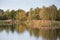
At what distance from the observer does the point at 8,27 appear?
5.50 meters

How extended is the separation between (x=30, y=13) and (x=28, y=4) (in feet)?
0.91

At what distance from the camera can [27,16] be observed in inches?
217

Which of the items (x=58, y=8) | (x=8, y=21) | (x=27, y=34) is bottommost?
(x=27, y=34)

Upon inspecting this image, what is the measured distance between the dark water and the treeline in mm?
284

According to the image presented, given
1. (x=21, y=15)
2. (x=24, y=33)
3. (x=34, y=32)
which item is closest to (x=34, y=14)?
(x=21, y=15)

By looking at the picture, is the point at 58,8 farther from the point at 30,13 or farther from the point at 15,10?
the point at 15,10

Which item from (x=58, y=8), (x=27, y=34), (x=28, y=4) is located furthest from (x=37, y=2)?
(x=27, y=34)

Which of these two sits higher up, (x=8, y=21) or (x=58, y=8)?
(x=58, y=8)

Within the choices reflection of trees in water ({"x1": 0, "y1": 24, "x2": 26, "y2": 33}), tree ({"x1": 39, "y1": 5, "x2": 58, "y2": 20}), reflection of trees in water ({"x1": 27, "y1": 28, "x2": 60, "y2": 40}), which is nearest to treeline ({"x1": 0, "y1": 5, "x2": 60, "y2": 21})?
tree ({"x1": 39, "y1": 5, "x2": 58, "y2": 20})

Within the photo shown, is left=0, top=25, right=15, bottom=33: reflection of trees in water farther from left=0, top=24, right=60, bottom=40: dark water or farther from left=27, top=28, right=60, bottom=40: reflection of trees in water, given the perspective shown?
left=27, top=28, right=60, bottom=40: reflection of trees in water

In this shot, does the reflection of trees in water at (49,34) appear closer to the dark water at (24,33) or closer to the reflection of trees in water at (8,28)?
the dark water at (24,33)

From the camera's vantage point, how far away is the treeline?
5348mm

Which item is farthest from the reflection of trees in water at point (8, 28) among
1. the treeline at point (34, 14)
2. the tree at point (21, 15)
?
the tree at point (21, 15)

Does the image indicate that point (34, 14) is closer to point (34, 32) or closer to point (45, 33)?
point (34, 32)
